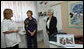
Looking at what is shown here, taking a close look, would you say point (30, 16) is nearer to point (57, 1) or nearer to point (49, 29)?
point (49, 29)

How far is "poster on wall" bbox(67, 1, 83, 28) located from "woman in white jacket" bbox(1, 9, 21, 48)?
718 millimetres

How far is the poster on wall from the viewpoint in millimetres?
1329

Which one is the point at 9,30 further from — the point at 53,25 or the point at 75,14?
the point at 75,14

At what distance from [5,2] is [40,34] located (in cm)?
77

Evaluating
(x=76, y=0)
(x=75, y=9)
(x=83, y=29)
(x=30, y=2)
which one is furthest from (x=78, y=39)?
(x=30, y=2)

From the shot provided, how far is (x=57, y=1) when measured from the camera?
1.47m

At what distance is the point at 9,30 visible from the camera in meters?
1.29

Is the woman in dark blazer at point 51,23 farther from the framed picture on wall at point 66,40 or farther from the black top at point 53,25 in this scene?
the framed picture on wall at point 66,40

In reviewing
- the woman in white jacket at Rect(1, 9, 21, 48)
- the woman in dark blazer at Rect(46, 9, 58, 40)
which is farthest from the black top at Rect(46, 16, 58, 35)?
the woman in white jacket at Rect(1, 9, 21, 48)

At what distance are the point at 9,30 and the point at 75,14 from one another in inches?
32.5

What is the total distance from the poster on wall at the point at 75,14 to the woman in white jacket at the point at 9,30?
718 millimetres

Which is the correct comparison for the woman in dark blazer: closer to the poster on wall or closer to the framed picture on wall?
the poster on wall

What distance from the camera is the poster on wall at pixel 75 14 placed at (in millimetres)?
1329

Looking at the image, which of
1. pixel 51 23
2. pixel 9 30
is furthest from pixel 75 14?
pixel 9 30
